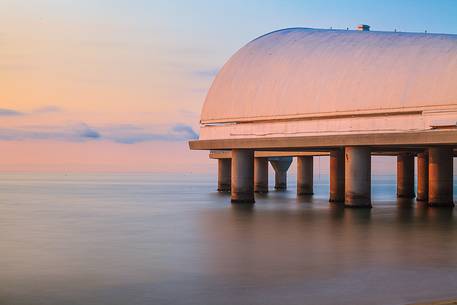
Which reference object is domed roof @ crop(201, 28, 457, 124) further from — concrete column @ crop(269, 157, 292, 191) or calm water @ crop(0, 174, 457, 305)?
concrete column @ crop(269, 157, 292, 191)

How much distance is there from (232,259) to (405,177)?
60041 millimetres

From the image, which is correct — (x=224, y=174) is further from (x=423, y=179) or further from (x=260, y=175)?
(x=423, y=179)

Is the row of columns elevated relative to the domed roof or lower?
lower

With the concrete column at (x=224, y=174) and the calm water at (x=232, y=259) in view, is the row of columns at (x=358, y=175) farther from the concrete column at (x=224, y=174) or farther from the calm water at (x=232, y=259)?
the concrete column at (x=224, y=174)

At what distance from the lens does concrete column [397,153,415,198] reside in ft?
286

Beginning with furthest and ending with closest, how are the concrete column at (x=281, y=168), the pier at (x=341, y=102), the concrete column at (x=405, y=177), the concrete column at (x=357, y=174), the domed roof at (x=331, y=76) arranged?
the concrete column at (x=281, y=168) < the concrete column at (x=405, y=177) < the concrete column at (x=357, y=174) < the domed roof at (x=331, y=76) < the pier at (x=341, y=102)

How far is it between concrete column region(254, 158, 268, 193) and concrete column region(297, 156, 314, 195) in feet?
28.8

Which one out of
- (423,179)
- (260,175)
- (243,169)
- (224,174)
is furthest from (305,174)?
(243,169)

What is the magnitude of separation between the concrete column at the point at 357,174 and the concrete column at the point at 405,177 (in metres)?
28.9

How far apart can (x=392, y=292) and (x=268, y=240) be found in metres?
15.4

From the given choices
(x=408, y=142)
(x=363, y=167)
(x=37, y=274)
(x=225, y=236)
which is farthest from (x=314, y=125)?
(x=37, y=274)

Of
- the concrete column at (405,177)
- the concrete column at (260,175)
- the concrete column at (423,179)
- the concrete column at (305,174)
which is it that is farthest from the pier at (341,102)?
the concrete column at (260,175)

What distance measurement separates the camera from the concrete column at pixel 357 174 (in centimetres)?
5800

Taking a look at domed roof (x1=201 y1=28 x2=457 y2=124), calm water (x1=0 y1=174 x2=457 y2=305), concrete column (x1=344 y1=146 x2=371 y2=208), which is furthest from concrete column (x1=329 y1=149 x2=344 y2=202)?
calm water (x1=0 y1=174 x2=457 y2=305)
